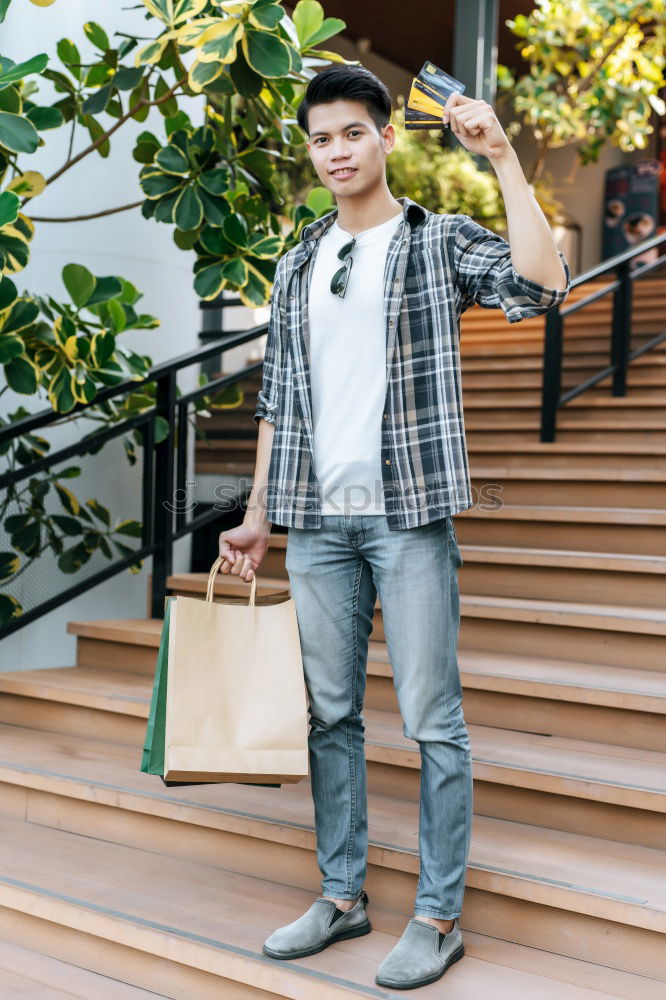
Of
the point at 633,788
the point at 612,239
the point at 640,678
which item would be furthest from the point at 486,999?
the point at 612,239

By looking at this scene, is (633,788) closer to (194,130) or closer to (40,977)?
(40,977)

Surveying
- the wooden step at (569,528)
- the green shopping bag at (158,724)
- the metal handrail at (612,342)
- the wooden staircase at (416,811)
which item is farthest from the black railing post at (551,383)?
the green shopping bag at (158,724)

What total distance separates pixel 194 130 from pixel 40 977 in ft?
7.85

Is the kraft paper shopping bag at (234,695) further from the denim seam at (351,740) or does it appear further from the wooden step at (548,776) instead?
the wooden step at (548,776)

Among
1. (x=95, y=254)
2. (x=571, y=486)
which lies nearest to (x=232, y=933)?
(x=571, y=486)

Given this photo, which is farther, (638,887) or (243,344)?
(243,344)

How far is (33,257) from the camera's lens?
12.2 feet

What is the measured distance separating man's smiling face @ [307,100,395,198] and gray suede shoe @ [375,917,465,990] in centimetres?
133

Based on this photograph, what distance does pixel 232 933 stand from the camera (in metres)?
2.03

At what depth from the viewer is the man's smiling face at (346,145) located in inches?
70.8

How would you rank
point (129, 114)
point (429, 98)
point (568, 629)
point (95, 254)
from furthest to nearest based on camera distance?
point (95, 254), point (129, 114), point (568, 629), point (429, 98)

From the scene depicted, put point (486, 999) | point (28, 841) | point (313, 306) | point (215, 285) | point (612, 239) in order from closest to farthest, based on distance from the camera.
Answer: point (486, 999) → point (313, 306) → point (28, 841) → point (215, 285) → point (612, 239)

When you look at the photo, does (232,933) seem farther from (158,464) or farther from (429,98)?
(158,464)

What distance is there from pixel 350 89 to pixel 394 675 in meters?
1.03
